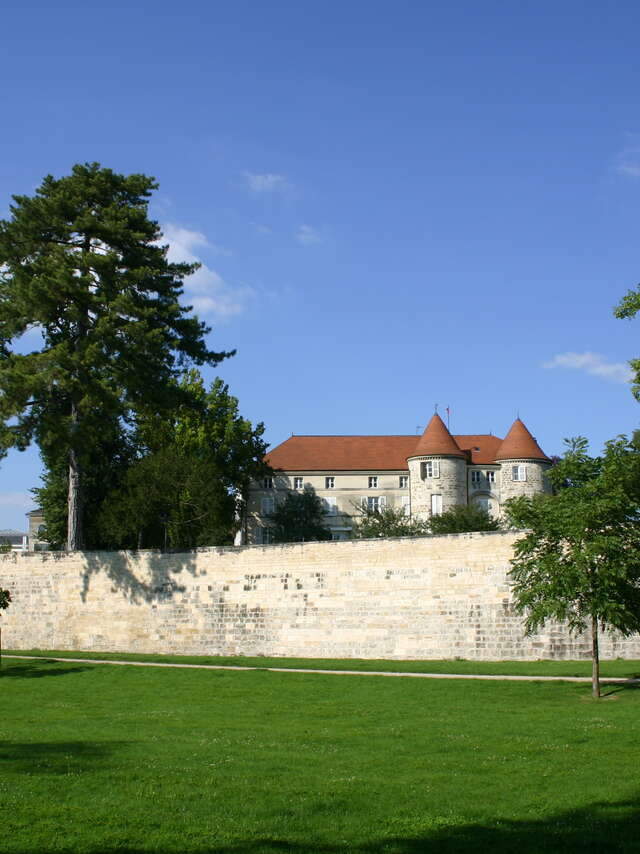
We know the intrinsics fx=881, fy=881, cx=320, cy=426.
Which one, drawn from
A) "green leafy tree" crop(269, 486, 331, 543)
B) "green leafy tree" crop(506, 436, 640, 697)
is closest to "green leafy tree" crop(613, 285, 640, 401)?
"green leafy tree" crop(506, 436, 640, 697)

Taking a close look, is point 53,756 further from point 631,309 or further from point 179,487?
point 179,487

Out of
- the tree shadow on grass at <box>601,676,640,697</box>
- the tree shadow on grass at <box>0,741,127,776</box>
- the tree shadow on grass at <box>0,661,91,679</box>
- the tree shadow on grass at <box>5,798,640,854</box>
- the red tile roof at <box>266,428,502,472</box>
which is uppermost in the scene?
the red tile roof at <box>266,428,502,472</box>

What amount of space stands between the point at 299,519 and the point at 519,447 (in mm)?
18031

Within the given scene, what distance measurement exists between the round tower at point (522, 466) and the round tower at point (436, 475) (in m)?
3.06

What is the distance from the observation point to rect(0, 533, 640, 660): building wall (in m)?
25.2

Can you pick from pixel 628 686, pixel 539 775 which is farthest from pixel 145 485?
pixel 539 775

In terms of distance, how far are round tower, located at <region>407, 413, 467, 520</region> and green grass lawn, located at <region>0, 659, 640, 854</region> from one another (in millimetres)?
49518

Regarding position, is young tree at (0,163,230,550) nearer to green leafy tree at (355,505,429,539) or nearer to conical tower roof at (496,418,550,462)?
green leafy tree at (355,505,429,539)

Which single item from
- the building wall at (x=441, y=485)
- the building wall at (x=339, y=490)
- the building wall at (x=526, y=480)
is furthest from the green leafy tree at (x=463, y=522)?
the building wall at (x=339, y=490)

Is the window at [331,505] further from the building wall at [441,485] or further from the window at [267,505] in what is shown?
the building wall at [441,485]

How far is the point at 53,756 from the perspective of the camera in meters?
10.9

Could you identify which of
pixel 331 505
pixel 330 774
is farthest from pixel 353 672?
pixel 331 505

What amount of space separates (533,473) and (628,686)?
50.5 metres

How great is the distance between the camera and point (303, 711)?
53.8ft
